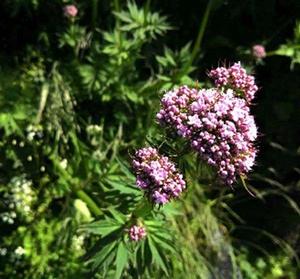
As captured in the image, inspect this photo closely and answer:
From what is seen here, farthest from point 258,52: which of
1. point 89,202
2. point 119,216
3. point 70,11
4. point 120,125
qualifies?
point 119,216

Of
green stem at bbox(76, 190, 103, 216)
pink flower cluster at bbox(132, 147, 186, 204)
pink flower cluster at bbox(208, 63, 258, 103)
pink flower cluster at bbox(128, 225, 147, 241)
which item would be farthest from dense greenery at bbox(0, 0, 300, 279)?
pink flower cluster at bbox(132, 147, 186, 204)

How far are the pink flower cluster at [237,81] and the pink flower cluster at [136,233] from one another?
2.14ft

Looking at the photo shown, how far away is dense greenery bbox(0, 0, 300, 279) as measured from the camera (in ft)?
10.6

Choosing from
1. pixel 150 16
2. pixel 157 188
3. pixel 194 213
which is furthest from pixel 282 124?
pixel 157 188

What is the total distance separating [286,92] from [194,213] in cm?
94

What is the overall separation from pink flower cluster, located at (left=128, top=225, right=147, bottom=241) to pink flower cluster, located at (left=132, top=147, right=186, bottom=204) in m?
0.38

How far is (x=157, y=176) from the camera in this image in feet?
6.22

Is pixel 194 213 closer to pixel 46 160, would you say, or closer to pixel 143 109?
pixel 143 109

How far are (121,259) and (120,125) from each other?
135 cm

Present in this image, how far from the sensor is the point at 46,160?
3529 mm

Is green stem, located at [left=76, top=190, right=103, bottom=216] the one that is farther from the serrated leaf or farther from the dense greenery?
the serrated leaf

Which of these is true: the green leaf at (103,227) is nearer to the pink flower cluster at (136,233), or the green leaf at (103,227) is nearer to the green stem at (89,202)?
the pink flower cluster at (136,233)

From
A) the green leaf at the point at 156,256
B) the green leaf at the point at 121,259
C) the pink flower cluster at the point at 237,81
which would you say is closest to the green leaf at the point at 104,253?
the green leaf at the point at 121,259

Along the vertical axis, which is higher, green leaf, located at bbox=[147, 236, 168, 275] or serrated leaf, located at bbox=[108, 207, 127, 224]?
serrated leaf, located at bbox=[108, 207, 127, 224]
